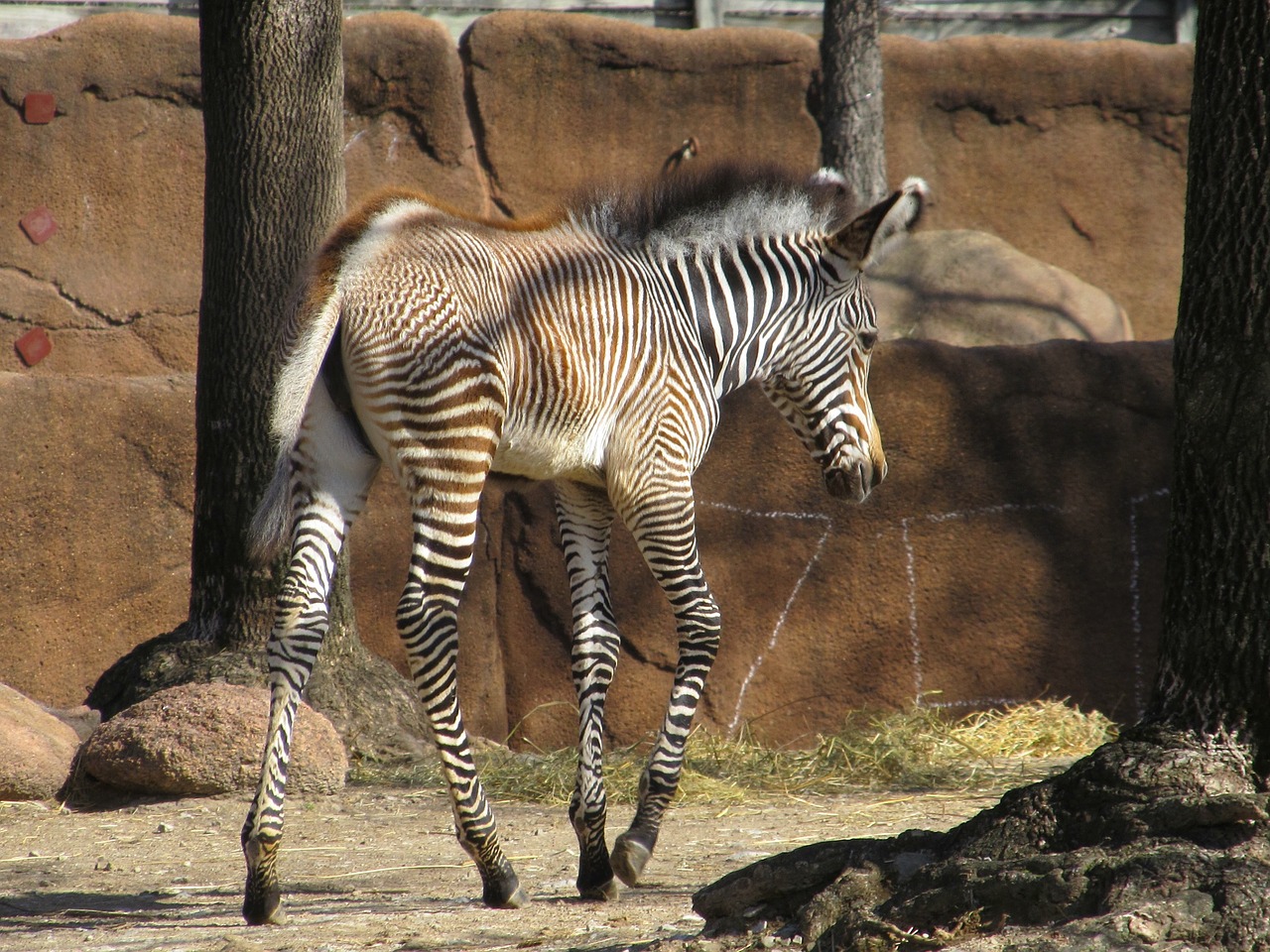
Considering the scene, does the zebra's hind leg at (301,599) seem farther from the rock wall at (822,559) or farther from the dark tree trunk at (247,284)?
the rock wall at (822,559)

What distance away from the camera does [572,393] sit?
4.19 meters

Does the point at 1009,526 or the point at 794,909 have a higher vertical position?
the point at 794,909

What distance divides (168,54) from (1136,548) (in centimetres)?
730

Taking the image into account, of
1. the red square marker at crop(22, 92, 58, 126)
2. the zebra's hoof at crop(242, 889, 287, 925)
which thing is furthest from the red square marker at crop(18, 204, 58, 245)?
the zebra's hoof at crop(242, 889, 287, 925)

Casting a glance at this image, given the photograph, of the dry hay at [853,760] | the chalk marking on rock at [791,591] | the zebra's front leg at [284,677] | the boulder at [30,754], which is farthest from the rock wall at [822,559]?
the zebra's front leg at [284,677]

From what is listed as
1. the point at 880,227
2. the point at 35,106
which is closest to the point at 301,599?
the point at 880,227

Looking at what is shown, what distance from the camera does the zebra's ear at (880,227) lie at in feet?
15.1

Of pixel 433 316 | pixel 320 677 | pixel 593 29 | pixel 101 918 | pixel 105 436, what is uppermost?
pixel 593 29

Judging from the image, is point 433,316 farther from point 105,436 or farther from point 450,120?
point 450,120

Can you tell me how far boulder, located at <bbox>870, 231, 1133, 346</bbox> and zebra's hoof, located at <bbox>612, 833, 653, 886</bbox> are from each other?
5.88 metres

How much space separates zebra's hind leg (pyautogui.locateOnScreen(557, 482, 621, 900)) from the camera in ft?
14.1

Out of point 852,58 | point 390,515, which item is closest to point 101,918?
point 390,515

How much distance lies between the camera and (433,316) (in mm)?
3910

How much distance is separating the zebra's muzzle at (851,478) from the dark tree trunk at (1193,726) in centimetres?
193
